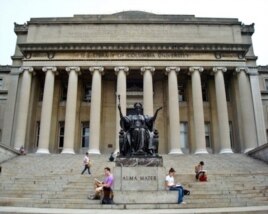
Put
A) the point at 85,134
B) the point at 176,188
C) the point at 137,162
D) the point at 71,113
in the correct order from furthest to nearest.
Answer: the point at 85,134
the point at 71,113
the point at 137,162
the point at 176,188

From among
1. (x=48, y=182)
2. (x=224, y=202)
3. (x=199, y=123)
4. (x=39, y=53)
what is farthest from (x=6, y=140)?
(x=224, y=202)

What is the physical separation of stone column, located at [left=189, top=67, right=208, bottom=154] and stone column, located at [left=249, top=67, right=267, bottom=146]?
5.68m

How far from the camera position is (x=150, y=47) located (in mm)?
31109

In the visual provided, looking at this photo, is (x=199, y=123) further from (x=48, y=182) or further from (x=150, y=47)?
(x=48, y=182)

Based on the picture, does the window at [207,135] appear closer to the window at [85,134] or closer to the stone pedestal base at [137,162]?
the window at [85,134]

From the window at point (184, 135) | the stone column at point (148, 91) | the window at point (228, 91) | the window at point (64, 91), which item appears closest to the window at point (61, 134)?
the window at point (64, 91)

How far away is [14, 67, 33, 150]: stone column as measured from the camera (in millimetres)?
29105

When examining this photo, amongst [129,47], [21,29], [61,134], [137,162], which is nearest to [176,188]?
[137,162]

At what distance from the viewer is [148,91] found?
99.8ft

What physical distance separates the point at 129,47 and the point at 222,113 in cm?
1155

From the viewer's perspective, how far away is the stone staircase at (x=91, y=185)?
11695mm

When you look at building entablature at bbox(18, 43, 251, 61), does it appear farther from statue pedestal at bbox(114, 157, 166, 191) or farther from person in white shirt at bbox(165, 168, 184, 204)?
person in white shirt at bbox(165, 168, 184, 204)

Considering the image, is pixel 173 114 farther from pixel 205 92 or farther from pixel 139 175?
pixel 139 175

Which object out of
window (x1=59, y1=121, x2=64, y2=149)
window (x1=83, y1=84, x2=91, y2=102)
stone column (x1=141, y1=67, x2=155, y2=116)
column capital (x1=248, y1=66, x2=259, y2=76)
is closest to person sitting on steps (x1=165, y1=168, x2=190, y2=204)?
stone column (x1=141, y1=67, x2=155, y2=116)
